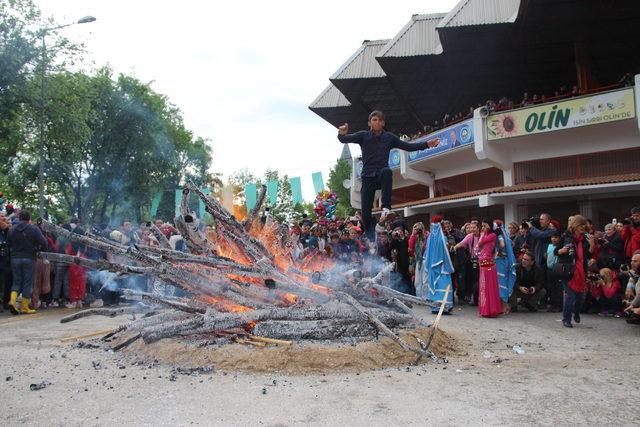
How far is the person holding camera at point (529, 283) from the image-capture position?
440 inches

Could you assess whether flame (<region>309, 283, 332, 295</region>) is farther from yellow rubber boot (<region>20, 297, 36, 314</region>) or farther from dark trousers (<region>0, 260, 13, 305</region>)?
dark trousers (<region>0, 260, 13, 305</region>)

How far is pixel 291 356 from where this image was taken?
533cm

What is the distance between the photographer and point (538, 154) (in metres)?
21.1

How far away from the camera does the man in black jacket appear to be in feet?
35.0

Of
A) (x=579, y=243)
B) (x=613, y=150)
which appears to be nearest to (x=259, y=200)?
(x=579, y=243)

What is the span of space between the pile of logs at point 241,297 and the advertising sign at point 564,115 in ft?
48.6

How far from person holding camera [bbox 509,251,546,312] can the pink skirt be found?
1208 millimetres

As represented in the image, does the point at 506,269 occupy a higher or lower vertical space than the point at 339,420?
higher

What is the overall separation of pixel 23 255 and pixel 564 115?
59.4 feet

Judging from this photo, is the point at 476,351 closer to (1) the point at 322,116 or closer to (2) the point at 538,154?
(2) the point at 538,154

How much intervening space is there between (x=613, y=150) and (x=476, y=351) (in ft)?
53.1

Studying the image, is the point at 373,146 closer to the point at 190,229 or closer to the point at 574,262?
the point at 190,229

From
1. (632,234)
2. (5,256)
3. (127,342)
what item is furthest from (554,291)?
(5,256)

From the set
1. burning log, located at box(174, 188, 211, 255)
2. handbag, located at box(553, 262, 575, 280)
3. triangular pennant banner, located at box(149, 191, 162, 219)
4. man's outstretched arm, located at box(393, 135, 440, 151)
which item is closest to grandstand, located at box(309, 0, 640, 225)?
handbag, located at box(553, 262, 575, 280)
